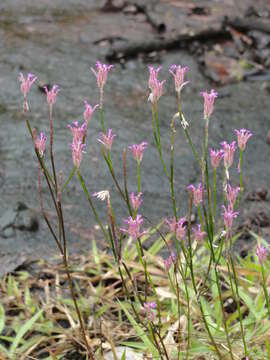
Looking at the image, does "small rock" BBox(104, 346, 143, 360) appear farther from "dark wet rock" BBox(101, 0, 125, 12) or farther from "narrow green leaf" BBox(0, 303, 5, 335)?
"dark wet rock" BBox(101, 0, 125, 12)

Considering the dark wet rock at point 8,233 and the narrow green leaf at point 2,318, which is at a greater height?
the dark wet rock at point 8,233

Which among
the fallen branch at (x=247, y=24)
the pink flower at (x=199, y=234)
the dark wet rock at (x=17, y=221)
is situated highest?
the fallen branch at (x=247, y=24)

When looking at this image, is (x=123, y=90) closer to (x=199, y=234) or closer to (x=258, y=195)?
(x=258, y=195)

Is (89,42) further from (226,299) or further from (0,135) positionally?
(226,299)

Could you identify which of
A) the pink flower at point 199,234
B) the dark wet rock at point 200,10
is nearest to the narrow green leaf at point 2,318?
the pink flower at point 199,234

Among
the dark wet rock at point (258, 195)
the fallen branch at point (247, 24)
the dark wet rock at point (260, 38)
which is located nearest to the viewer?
the dark wet rock at point (258, 195)

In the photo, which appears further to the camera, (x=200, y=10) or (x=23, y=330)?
(x=200, y=10)

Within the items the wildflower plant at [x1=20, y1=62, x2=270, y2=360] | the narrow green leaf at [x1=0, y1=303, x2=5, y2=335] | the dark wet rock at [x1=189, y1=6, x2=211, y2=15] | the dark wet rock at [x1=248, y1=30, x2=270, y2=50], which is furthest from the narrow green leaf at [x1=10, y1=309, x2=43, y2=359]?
the dark wet rock at [x1=189, y1=6, x2=211, y2=15]

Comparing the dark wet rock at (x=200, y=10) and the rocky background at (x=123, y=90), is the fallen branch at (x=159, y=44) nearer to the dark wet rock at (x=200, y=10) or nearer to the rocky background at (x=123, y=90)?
the rocky background at (x=123, y=90)

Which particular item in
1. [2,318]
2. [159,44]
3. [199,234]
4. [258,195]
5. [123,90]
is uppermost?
[199,234]

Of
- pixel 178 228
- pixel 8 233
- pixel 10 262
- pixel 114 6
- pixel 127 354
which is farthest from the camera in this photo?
pixel 114 6

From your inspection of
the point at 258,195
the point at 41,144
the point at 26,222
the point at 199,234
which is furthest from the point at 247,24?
the point at 41,144
